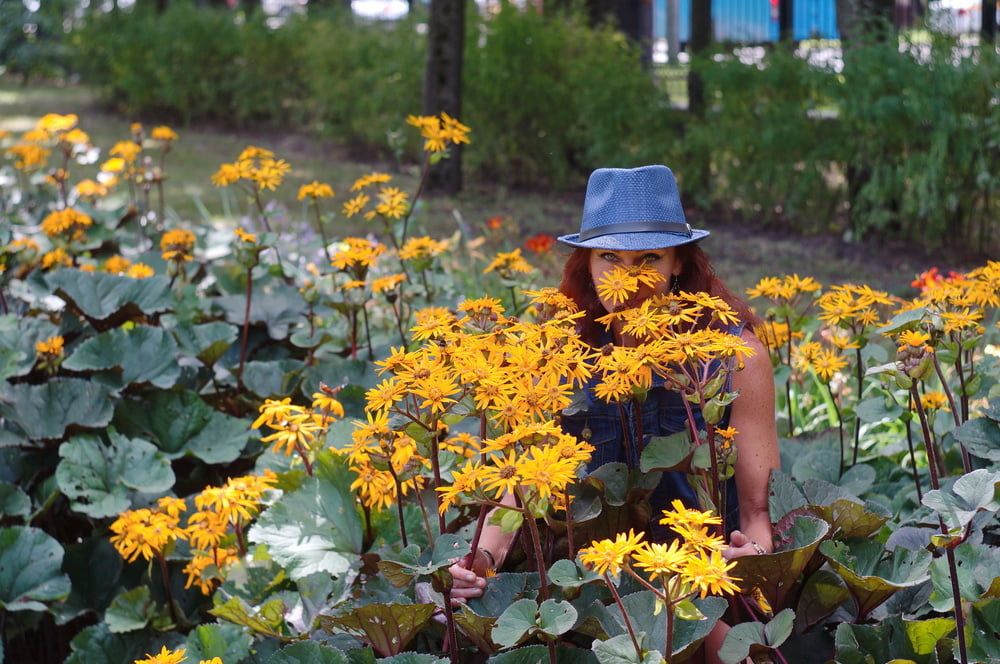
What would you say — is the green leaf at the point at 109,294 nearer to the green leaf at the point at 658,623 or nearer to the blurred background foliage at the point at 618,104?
the blurred background foliage at the point at 618,104

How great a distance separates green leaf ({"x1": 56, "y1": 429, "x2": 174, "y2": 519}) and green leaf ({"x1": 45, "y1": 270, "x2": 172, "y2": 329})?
58 cm

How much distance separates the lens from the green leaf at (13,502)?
10.1 ft

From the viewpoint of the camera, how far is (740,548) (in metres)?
1.94

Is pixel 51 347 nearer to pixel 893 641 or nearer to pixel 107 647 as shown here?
pixel 107 647

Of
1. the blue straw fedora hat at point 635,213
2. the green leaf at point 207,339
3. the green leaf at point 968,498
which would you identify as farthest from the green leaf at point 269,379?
the green leaf at point 968,498

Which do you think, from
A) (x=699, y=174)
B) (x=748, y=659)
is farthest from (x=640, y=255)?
(x=699, y=174)

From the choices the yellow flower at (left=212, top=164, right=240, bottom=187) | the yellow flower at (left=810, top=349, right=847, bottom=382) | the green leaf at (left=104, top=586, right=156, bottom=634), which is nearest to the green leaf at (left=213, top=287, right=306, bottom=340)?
the yellow flower at (left=212, top=164, right=240, bottom=187)

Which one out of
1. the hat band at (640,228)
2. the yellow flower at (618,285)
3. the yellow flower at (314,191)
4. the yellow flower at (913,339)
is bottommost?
the yellow flower at (913,339)

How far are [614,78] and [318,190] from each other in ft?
19.3

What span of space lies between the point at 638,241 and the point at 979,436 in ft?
2.31

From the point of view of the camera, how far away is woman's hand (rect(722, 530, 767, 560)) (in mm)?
1901

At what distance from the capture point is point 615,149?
887 cm

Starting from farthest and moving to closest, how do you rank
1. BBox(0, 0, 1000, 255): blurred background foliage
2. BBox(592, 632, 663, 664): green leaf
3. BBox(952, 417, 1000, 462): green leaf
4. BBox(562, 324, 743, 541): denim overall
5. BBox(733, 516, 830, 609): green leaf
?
BBox(0, 0, 1000, 255): blurred background foliage < BBox(562, 324, 743, 541): denim overall < BBox(952, 417, 1000, 462): green leaf < BBox(733, 516, 830, 609): green leaf < BBox(592, 632, 663, 664): green leaf

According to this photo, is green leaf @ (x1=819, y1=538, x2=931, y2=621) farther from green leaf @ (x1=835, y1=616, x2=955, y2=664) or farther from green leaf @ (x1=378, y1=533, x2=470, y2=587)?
green leaf @ (x1=378, y1=533, x2=470, y2=587)
